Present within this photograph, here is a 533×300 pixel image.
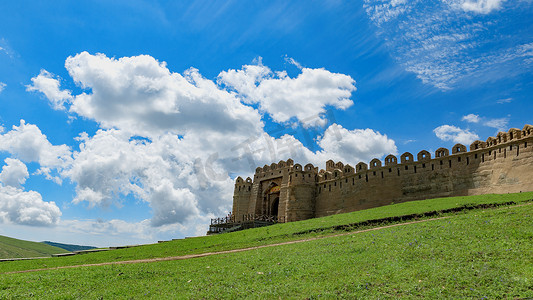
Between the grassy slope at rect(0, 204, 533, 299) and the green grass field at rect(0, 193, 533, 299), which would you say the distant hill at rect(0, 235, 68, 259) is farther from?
the grassy slope at rect(0, 204, 533, 299)

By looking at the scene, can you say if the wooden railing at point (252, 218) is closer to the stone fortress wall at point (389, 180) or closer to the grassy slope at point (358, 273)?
the stone fortress wall at point (389, 180)

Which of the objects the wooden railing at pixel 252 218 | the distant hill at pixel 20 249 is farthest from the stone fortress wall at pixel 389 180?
the distant hill at pixel 20 249

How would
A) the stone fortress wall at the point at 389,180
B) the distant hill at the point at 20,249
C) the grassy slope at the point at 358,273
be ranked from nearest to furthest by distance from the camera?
the grassy slope at the point at 358,273 → the stone fortress wall at the point at 389,180 → the distant hill at the point at 20,249

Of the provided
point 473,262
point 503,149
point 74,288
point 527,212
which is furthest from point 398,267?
point 503,149

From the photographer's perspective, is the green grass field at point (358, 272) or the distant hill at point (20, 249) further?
the distant hill at point (20, 249)

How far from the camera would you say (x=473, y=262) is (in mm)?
13023

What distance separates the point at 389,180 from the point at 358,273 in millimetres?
30777

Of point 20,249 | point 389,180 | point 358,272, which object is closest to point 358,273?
point 358,272

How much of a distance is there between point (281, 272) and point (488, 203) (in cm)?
2012

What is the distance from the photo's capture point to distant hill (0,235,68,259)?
121 m

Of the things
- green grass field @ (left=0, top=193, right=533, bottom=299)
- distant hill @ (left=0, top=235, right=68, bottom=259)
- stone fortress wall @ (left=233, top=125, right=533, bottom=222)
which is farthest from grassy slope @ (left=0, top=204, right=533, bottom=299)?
distant hill @ (left=0, top=235, right=68, bottom=259)

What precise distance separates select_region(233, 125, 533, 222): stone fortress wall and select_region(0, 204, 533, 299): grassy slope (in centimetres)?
1568

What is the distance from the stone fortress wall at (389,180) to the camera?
108 ft

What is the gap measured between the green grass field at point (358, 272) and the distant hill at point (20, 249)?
126459mm
